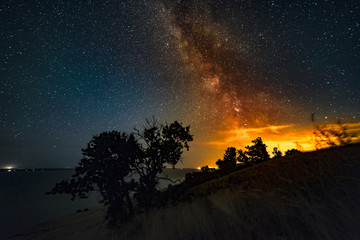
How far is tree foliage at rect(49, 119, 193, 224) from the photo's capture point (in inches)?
522

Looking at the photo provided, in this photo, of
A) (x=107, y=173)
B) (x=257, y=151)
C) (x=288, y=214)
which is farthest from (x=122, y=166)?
(x=257, y=151)

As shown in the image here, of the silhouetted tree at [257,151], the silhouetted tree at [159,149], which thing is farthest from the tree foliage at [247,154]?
the silhouetted tree at [159,149]

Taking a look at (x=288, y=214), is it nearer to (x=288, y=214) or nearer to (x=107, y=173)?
(x=288, y=214)

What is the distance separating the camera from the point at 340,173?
4.75 metres

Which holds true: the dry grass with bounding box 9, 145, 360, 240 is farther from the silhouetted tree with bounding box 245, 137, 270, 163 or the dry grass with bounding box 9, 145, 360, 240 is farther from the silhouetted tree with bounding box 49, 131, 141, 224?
the silhouetted tree with bounding box 245, 137, 270, 163

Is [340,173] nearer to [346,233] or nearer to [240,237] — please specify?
[346,233]

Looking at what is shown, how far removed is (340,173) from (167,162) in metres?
11.6

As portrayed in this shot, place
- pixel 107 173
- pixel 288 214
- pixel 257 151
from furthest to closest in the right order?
pixel 257 151
pixel 107 173
pixel 288 214

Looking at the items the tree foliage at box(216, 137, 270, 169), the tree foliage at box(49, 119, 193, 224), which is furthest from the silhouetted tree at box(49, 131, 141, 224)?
the tree foliage at box(216, 137, 270, 169)

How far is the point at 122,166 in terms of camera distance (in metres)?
14.0

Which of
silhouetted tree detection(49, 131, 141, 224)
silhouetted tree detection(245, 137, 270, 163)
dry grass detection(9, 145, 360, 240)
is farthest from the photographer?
silhouetted tree detection(245, 137, 270, 163)

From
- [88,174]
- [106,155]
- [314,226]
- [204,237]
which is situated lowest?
[204,237]

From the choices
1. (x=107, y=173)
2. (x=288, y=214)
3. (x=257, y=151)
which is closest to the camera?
(x=288, y=214)

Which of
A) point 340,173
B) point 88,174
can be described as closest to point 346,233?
point 340,173
